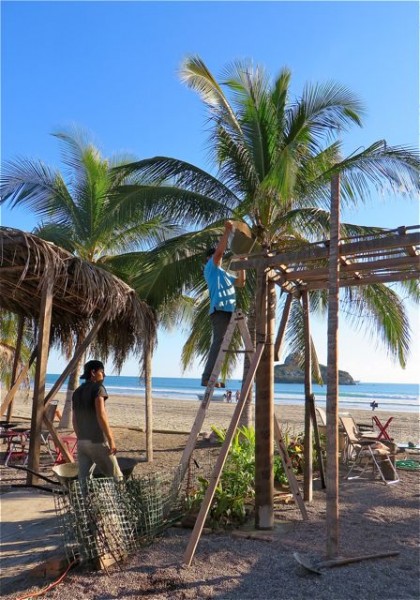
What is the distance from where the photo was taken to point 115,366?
11.1 metres

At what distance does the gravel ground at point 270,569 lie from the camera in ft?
12.5

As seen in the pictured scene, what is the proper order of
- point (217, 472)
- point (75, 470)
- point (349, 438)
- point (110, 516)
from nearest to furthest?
1. point (110, 516)
2. point (217, 472)
3. point (75, 470)
4. point (349, 438)

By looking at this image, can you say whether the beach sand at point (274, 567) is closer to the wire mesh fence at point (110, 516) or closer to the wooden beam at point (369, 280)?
the wire mesh fence at point (110, 516)

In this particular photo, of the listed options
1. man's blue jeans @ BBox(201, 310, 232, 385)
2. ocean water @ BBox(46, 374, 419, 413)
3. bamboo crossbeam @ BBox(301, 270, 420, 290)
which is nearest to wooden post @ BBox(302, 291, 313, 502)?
bamboo crossbeam @ BBox(301, 270, 420, 290)

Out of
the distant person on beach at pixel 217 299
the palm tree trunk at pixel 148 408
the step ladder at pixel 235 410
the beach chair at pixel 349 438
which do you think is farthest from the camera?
the palm tree trunk at pixel 148 408

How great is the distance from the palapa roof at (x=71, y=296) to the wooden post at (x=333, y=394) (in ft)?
12.7

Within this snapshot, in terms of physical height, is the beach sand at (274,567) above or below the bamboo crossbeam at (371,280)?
below

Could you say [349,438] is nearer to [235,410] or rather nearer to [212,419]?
[235,410]

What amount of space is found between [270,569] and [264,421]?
71.9 inches

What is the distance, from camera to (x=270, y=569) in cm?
428

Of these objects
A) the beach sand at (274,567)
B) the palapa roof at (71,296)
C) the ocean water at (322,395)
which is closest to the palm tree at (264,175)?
the palapa roof at (71,296)

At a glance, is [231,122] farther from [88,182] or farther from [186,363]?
[186,363]

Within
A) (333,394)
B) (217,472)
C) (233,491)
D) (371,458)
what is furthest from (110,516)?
(371,458)

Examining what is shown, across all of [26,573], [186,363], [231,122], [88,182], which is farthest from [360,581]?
[88,182]
